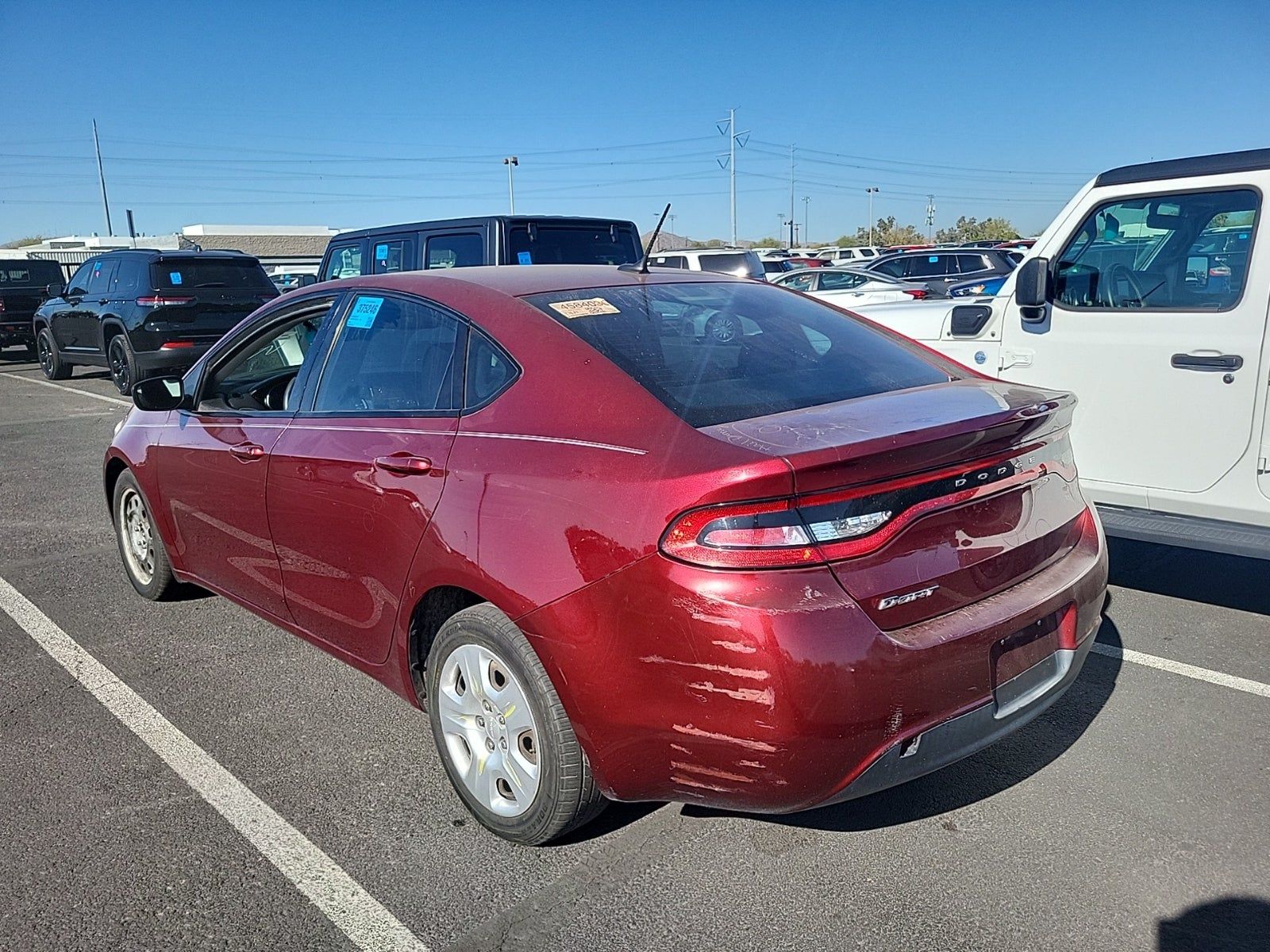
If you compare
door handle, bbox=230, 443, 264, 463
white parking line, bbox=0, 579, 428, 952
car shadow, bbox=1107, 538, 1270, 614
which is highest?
door handle, bbox=230, 443, 264, 463

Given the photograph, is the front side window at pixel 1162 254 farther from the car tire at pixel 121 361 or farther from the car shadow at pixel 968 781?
the car tire at pixel 121 361

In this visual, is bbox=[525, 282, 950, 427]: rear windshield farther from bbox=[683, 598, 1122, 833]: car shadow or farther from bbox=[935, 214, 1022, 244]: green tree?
bbox=[935, 214, 1022, 244]: green tree

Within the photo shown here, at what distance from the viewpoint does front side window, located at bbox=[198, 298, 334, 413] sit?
392cm

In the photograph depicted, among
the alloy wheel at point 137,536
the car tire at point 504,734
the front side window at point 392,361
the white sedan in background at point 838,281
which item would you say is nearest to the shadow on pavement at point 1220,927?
the car tire at point 504,734

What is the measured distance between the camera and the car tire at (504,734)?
8.84 ft

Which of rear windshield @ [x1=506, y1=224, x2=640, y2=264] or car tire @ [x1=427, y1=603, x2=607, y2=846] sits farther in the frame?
rear windshield @ [x1=506, y1=224, x2=640, y2=264]

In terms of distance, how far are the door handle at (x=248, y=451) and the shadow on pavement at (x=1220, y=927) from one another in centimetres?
324

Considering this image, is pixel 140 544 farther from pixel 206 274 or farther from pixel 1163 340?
pixel 206 274

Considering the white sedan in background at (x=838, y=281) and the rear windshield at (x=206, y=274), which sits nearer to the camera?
the rear windshield at (x=206, y=274)

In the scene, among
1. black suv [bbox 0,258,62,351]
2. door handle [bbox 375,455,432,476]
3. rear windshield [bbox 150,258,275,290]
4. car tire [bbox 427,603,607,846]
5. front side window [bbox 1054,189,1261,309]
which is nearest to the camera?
car tire [bbox 427,603,607,846]

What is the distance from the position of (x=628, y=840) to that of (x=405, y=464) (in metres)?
Answer: 1.30

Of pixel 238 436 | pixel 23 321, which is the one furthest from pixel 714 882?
pixel 23 321

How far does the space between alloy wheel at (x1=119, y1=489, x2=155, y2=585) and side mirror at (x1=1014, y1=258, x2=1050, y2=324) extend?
4.36 m

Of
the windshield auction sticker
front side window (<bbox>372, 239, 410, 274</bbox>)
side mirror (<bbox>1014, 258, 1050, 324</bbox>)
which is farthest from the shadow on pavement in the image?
front side window (<bbox>372, 239, 410, 274</bbox>)
